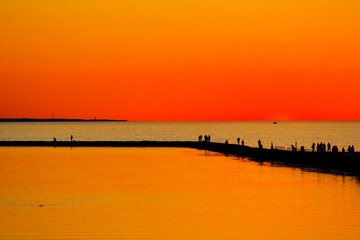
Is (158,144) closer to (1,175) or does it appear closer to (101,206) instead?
(1,175)

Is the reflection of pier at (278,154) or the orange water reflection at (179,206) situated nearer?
the orange water reflection at (179,206)

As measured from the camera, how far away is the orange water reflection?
1032 inches

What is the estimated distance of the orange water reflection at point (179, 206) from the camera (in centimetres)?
2620

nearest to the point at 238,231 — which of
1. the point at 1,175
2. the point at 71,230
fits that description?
the point at 71,230

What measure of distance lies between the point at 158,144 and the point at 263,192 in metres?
85.5

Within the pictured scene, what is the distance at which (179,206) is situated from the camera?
33938 millimetres

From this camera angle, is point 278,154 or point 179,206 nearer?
point 179,206

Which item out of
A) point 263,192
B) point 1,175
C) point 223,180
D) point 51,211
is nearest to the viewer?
point 51,211

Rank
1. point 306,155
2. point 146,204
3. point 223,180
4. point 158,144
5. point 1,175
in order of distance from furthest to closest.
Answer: point 158,144, point 306,155, point 1,175, point 223,180, point 146,204

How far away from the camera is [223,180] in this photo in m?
49.8

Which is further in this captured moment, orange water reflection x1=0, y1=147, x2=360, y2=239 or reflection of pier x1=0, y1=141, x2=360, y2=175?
reflection of pier x1=0, y1=141, x2=360, y2=175

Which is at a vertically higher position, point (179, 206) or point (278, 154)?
point (278, 154)

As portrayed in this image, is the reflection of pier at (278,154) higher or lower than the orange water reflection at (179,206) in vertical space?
higher

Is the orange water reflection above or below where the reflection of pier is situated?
below
